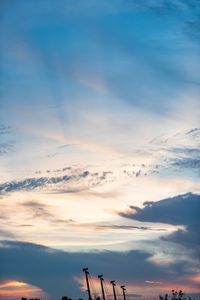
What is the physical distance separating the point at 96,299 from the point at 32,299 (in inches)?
950

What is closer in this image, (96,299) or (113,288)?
(96,299)

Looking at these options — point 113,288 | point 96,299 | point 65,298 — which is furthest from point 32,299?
point 113,288

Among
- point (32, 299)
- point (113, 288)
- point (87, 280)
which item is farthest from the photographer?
point (113, 288)

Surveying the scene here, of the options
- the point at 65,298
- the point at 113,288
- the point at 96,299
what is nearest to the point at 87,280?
the point at 65,298

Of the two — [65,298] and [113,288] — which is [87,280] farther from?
[113,288]

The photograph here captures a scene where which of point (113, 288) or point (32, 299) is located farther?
point (113, 288)

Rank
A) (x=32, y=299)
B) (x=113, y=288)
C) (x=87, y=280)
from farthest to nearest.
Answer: (x=113, y=288)
(x=32, y=299)
(x=87, y=280)

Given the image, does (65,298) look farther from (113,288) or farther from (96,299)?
(113,288)

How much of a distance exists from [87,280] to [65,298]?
12.8 meters

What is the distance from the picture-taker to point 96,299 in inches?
5674

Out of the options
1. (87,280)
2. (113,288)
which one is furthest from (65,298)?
(113,288)

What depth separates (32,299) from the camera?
138 meters

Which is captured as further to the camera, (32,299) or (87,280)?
(32,299)

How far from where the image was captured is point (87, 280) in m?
125
